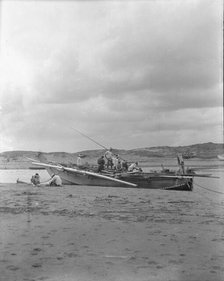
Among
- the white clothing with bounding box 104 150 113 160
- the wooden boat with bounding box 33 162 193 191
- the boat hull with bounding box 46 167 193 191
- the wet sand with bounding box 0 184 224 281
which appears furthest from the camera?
the white clothing with bounding box 104 150 113 160

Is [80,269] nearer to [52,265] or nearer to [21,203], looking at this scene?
[52,265]

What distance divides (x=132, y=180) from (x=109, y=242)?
44.0 ft

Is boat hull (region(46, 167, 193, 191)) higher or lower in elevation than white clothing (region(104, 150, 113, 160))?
lower

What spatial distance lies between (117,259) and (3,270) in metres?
1.92

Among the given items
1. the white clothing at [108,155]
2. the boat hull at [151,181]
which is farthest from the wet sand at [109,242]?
the white clothing at [108,155]

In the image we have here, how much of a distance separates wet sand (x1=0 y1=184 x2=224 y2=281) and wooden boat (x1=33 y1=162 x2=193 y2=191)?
736 cm

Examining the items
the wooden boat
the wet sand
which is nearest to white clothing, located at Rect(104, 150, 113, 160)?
the wooden boat

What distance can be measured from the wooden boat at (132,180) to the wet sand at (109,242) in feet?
24.2

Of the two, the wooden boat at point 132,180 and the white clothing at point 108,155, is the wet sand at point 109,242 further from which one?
the white clothing at point 108,155

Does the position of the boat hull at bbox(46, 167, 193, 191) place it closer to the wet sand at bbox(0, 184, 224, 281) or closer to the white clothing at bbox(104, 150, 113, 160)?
the white clothing at bbox(104, 150, 113, 160)

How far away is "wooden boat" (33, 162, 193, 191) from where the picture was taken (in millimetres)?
20109

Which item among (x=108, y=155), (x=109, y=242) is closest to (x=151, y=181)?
(x=108, y=155)

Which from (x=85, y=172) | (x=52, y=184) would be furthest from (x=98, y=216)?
(x=85, y=172)

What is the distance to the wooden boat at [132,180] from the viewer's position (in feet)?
66.0
